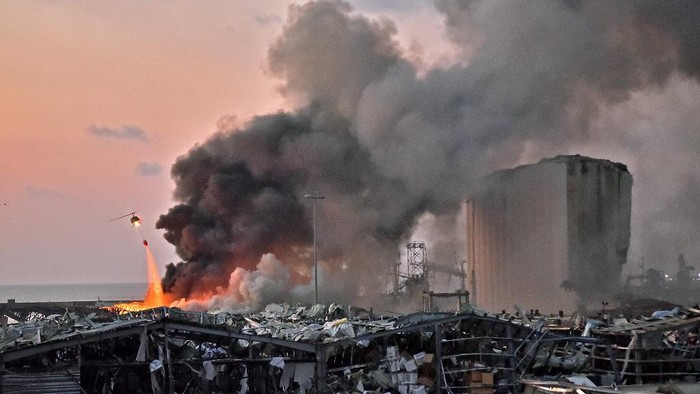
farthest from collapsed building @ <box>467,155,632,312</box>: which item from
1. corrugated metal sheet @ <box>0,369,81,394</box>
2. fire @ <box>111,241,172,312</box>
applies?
corrugated metal sheet @ <box>0,369,81,394</box>

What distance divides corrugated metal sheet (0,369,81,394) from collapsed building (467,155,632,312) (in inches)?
1706

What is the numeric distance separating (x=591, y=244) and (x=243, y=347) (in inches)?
1612

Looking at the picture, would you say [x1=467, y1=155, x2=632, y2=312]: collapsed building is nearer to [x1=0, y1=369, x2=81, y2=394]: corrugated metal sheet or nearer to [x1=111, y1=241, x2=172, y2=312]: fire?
[x1=111, y1=241, x2=172, y2=312]: fire

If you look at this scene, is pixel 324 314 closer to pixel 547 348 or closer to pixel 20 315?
pixel 547 348

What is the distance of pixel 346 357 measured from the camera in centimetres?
3200

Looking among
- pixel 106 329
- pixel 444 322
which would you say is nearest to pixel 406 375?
pixel 444 322

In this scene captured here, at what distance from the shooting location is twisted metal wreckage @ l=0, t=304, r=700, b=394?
92.2 feet

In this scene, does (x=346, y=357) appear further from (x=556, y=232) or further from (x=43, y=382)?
(x=556, y=232)

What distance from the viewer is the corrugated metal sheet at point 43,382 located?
26203 mm

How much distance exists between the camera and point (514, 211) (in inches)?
2692

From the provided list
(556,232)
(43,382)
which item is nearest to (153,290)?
(556,232)

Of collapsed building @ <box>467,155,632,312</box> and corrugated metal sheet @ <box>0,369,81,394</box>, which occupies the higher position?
collapsed building @ <box>467,155,632,312</box>

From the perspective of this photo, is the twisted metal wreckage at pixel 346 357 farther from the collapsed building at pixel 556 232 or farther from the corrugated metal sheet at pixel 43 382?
the collapsed building at pixel 556 232

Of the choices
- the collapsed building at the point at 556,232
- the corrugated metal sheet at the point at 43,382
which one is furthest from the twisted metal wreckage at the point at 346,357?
the collapsed building at the point at 556,232
